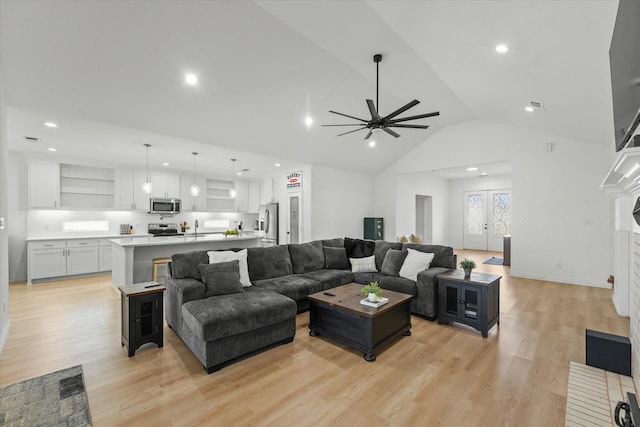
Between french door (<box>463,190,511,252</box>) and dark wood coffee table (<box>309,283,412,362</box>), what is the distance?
832cm

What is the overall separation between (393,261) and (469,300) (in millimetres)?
1173

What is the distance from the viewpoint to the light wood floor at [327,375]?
2.00 meters

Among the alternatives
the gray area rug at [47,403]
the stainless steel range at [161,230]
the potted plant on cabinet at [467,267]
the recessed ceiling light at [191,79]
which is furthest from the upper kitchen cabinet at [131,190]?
the potted plant on cabinet at [467,267]

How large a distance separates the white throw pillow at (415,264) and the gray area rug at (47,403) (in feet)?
11.8

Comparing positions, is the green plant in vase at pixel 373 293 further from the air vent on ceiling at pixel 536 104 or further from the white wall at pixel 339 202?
the white wall at pixel 339 202

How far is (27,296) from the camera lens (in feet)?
15.6

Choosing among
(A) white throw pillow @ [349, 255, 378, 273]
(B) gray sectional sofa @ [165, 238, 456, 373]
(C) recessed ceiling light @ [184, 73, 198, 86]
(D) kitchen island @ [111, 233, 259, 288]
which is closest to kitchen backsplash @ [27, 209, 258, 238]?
(D) kitchen island @ [111, 233, 259, 288]

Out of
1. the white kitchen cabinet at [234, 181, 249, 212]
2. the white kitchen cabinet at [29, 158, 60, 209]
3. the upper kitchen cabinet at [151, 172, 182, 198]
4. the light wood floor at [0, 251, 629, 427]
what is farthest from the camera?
the white kitchen cabinet at [234, 181, 249, 212]

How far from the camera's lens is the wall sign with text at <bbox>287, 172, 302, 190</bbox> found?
25.3 ft

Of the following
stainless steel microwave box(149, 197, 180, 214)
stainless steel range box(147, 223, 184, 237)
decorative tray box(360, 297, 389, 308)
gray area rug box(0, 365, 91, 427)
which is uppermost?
stainless steel microwave box(149, 197, 180, 214)

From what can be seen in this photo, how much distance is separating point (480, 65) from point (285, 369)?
161 inches

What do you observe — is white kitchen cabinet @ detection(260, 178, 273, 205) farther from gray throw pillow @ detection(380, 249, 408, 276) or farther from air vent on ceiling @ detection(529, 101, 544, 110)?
air vent on ceiling @ detection(529, 101, 544, 110)

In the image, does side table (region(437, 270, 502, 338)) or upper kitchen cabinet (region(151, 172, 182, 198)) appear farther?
upper kitchen cabinet (region(151, 172, 182, 198))

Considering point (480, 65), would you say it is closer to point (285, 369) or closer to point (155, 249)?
point (285, 369)
